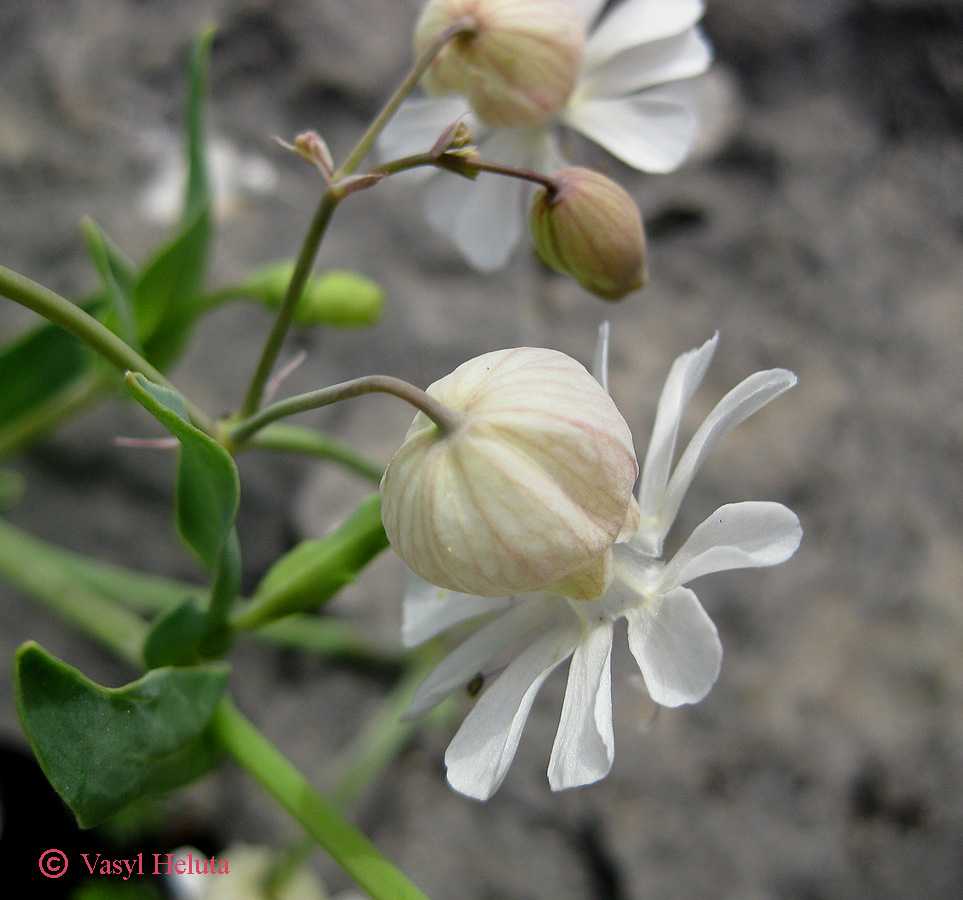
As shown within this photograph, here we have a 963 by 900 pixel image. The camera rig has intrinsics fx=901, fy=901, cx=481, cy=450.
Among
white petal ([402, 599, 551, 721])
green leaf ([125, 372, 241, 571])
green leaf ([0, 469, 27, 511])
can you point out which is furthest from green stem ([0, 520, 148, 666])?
white petal ([402, 599, 551, 721])

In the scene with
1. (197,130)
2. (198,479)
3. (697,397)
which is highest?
(197,130)

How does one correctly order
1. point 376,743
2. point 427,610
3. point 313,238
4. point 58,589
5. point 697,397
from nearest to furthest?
1. point 313,238
2. point 427,610
3. point 58,589
4. point 376,743
5. point 697,397

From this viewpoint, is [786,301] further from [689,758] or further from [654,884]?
[654,884]

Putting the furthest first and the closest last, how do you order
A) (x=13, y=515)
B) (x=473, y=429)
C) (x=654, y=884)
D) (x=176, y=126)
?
(x=176, y=126) → (x=13, y=515) → (x=654, y=884) → (x=473, y=429)

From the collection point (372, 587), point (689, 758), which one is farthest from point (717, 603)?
point (372, 587)

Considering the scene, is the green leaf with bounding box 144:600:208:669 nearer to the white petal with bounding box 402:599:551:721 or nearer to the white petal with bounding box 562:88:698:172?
the white petal with bounding box 402:599:551:721

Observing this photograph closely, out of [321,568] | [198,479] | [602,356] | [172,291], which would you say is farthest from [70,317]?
[172,291]

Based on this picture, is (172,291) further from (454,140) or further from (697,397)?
(697,397)
